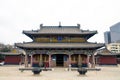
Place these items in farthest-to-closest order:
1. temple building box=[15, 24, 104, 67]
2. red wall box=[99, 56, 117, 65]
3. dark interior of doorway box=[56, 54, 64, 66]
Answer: red wall box=[99, 56, 117, 65], dark interior of doorway box=[56, 54, 64, 66], temple building box=[15, 24, 104, 67]

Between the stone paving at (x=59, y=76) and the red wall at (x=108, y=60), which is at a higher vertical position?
the red wall at (x=108, y=60)

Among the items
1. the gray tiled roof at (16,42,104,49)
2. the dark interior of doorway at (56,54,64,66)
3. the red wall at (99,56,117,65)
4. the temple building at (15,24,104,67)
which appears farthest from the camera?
the red wall at (99,56,117,65)

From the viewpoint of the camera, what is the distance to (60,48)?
3434 centimetres

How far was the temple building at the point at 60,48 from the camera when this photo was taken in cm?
3422

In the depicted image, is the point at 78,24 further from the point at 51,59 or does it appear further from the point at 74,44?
the point at 51,59

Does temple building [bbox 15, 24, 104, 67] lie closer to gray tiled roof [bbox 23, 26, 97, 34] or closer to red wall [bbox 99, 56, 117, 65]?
gray tiled roof [bbox 23, 26, 97, 34]

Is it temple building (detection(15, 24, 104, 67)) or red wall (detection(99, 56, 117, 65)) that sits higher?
temple building (detection(15, 24, 104, 67))

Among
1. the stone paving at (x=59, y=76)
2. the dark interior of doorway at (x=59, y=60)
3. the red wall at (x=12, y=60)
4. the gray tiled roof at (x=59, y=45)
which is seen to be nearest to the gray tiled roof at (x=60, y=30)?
the gray tiled roof at (x=59, y=45)

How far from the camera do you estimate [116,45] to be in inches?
6019

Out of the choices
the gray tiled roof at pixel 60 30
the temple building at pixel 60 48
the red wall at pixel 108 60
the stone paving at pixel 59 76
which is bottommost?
the stone paving at pixel 59 76

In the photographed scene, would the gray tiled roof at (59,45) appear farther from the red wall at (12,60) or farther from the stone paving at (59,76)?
the red wall at (12,60)

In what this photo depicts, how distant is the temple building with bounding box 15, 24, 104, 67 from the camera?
34219 mm

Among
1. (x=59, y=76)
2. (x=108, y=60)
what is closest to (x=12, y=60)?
(x=108, y=60)

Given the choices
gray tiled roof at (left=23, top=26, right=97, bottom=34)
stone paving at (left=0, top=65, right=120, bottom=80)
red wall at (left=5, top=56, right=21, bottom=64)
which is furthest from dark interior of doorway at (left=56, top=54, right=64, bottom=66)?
red wall at (left=5, top=56, right=21, bottom=64)
